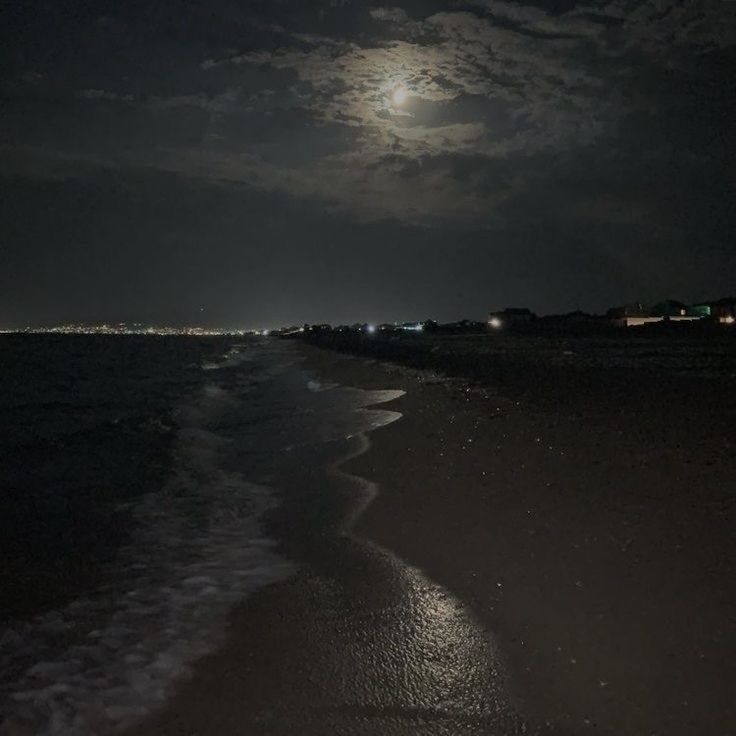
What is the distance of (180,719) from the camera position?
4.08 metres

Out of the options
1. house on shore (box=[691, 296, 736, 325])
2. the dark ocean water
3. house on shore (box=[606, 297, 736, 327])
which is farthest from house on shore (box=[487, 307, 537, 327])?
the dark ocean water

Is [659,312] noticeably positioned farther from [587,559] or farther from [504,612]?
[504,612]

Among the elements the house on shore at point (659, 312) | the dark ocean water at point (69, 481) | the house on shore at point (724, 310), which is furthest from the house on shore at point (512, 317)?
the dark ocean water at point (69, 481)

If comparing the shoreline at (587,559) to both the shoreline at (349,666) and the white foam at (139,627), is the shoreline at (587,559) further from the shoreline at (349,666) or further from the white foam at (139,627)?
the white foam at (139,627)

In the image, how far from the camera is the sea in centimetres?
464

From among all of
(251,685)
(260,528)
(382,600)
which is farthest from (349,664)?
(260,528)

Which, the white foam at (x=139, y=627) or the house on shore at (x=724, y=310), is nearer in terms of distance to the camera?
the white foam at (x=139, y=627)

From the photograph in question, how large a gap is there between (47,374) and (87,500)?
37.5m

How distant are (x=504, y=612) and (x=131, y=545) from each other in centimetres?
482

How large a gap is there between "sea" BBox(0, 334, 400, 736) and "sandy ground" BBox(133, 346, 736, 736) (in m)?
0.45

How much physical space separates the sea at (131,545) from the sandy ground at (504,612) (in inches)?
17.7

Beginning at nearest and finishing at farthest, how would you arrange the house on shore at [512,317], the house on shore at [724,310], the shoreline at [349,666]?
the shoreline at [349,666] → the house on shore at [724,310] → the house on shore at [512,317]

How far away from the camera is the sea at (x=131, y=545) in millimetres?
4637

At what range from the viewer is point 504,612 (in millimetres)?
5195
